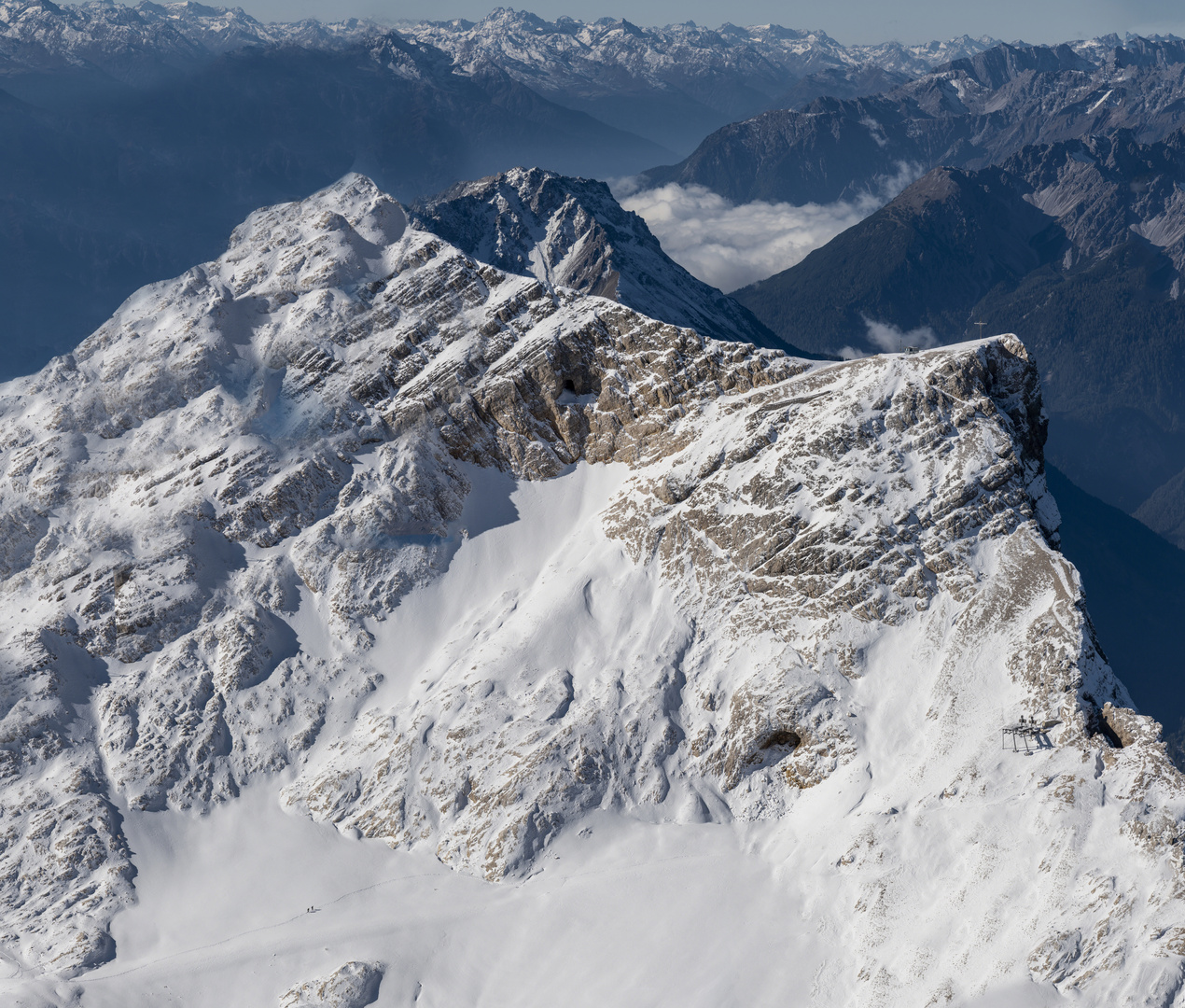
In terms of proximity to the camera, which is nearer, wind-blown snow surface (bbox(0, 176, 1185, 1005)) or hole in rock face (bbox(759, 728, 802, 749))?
wind-blown snow surface (bbox(0, 176, 1185, 1005))

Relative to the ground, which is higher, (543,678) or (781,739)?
(543,678)

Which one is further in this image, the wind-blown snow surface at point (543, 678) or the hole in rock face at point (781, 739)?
the hole in rock face at point (781, 739)

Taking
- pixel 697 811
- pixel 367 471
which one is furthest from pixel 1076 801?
pixel 367 471

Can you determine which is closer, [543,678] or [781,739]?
[781,739]
